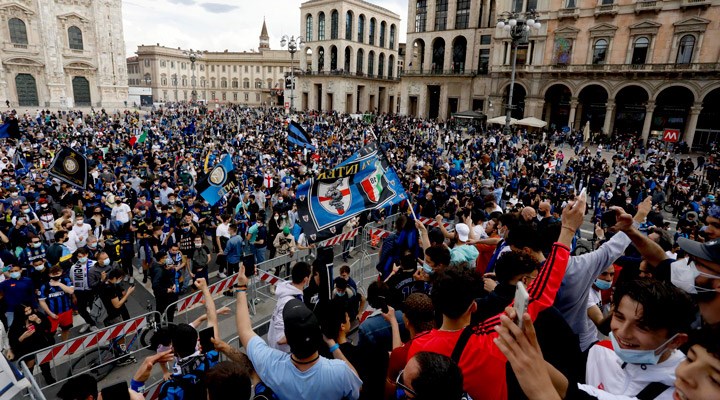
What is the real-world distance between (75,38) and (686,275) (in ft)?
202

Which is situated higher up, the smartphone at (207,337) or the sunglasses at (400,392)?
the sunglasses at (400,392)

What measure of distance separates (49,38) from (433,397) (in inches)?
2371

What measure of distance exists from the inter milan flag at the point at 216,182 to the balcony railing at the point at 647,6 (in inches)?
1569

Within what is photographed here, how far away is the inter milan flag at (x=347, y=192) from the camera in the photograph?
22.4 ft

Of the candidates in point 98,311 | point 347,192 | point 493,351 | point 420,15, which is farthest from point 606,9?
point 98,311

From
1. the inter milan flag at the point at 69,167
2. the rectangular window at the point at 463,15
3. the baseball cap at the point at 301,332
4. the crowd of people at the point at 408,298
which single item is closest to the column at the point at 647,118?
the rectangular window at the point at 463,15

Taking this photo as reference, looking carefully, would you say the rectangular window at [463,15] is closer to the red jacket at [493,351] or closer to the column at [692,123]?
the column at [692,123]

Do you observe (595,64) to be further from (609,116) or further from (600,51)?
(609,116)

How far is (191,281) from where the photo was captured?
8.59 meters

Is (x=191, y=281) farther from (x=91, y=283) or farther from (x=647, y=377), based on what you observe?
(x=647, y=377)

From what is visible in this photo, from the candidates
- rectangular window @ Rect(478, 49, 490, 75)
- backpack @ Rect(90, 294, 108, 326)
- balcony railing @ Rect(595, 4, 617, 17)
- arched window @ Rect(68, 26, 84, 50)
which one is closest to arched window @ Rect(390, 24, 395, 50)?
rectangular window @ Rect(478, 49, 490, 75)

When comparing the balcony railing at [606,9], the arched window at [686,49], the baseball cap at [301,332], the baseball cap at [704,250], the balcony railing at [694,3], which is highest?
the balcony railing at [606,9]

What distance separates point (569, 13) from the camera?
3762 centimetres

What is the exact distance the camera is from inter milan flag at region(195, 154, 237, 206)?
9969 mm
